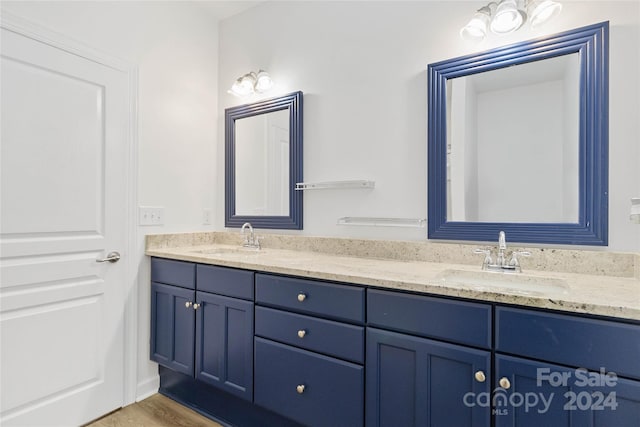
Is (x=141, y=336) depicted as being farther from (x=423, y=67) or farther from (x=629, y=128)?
(x=629, y=128)

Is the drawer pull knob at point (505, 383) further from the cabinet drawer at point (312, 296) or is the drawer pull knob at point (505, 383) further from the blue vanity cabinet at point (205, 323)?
the blue vanity cabinet at point (205, 323)

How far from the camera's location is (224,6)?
93.6 inches

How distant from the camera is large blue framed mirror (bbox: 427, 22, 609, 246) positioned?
1360 mm

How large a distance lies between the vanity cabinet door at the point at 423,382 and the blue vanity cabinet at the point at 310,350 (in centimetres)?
6

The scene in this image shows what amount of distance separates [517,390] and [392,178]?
1.11 metres

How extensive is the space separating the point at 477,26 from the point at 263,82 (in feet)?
4.29

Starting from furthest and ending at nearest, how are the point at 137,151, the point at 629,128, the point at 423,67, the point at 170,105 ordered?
the point at 170,105 < the point at 137,151 < the point at 423,67 < the point at 629,128

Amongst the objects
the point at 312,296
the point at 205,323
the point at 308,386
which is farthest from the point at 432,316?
the point at 205,323

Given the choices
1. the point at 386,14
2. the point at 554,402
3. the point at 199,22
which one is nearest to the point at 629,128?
the point at 554,402

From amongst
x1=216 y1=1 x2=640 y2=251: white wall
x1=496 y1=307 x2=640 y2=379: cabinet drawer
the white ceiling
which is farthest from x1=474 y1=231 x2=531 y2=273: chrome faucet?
the white ceiling

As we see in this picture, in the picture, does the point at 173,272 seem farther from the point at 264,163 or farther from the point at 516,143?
the point at 516,143

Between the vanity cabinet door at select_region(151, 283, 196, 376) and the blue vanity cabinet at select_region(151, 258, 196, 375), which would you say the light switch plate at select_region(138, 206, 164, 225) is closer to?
the blue vanity cabinet at select_region(151, 258, 196, 375)

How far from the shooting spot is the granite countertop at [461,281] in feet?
3.17

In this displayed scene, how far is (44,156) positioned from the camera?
1634 mm
